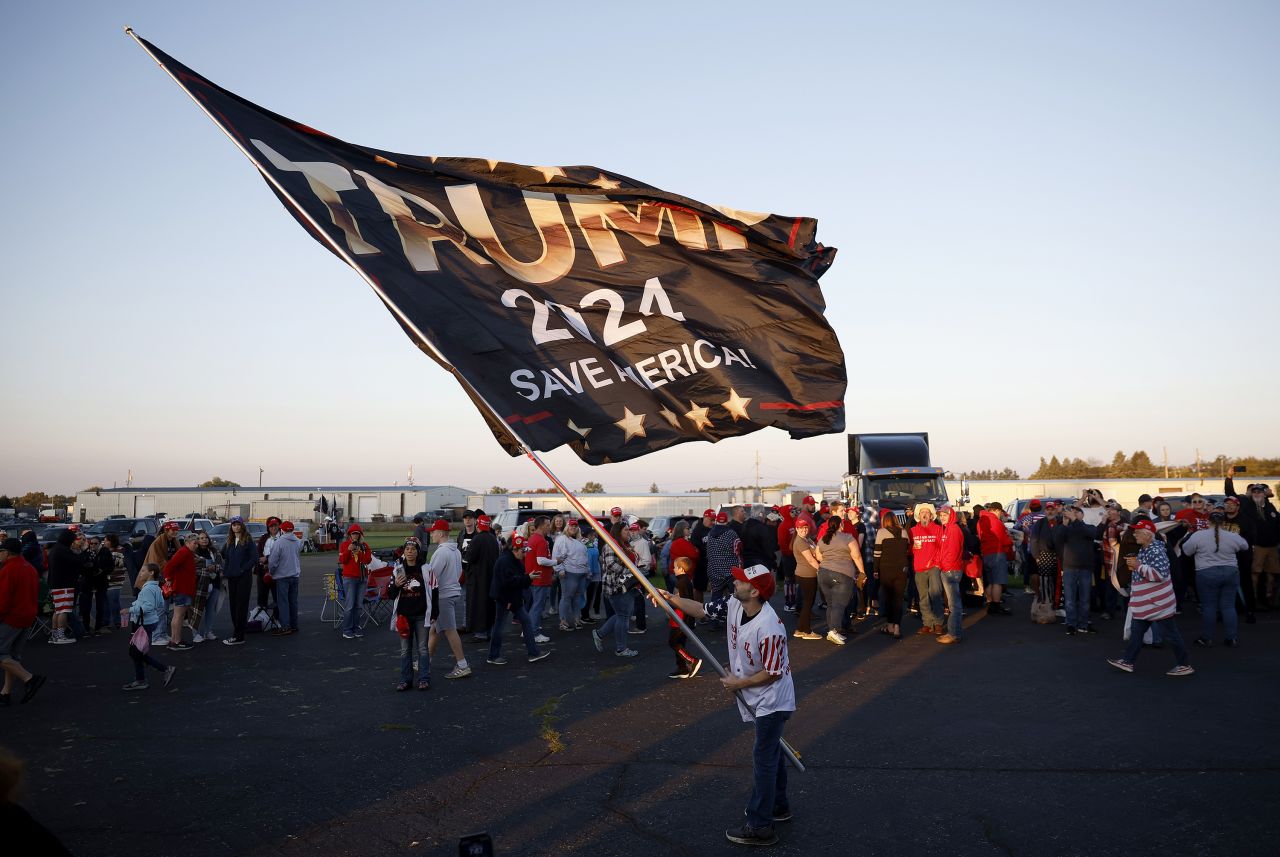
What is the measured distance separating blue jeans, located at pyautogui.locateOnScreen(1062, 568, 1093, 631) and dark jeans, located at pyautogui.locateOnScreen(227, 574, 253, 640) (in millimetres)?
13195

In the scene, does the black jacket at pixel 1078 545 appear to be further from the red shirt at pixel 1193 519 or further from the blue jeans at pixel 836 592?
the blue jeans at pixel 836 592

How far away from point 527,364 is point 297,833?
3676mm

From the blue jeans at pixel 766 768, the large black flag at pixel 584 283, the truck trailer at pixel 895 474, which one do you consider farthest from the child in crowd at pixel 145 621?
the truck trailer at pixel 895 474

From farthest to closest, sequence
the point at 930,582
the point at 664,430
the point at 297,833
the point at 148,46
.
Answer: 1. the point at 930,582
2. the point at 664,430
3. the point at 148,46
4. the point at 297,833

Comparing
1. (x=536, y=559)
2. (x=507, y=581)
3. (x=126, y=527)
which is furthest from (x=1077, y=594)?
(x=126, y=527)

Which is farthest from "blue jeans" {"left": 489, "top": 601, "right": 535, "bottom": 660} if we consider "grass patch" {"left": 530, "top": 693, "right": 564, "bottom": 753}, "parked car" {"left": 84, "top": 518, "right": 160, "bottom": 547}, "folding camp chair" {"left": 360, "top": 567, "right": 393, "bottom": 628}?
"parked car" {"left": 84, "top": 518, "right": 160, "bottom": 547}

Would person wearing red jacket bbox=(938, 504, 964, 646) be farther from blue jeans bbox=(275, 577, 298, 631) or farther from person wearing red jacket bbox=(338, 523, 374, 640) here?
blue jeans bbox=(275, 577, 298, 631)

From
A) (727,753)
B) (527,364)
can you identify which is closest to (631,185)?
(527,364)

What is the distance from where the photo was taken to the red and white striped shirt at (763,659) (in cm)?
573

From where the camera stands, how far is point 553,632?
15.4 meters

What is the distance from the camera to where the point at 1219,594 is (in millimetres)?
11492

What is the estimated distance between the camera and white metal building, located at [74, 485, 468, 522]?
62781 millimetres

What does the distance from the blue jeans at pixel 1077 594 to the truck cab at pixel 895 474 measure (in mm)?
9732

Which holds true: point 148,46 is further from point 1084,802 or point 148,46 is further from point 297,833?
point 1084,802
